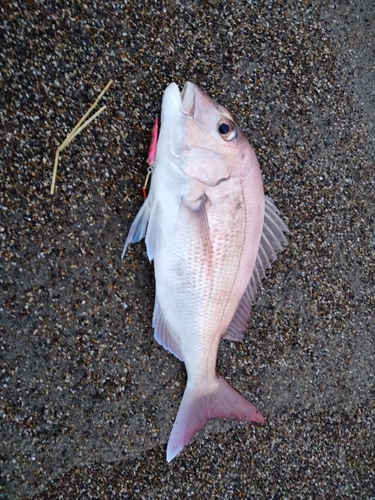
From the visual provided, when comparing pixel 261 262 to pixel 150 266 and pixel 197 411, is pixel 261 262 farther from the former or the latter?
pixel 197 411

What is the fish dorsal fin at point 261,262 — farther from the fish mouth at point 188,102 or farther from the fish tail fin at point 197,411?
the fish mouth at point 188,102

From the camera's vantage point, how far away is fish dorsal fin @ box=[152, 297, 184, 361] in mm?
1390

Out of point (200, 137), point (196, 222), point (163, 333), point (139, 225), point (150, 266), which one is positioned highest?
point (200, 137)

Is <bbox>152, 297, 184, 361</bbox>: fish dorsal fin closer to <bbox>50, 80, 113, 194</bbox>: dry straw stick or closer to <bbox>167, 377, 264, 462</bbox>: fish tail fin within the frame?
<bbox>167, 377, 264, 462</bbox>: fish tail fin

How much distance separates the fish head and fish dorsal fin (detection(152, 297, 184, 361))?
46 centimetres

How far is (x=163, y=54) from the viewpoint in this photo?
1456 mm

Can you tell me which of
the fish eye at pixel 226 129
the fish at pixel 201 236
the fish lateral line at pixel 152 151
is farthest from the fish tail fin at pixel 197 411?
the fish eye at pixel 226 129

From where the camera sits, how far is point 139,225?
1324mm

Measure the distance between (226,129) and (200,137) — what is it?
0.09 meters

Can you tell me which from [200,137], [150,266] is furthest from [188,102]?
[150,266]

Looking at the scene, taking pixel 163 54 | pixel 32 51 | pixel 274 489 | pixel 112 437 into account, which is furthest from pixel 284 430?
pixel 32 51

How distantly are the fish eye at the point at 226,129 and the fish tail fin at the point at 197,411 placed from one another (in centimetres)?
80

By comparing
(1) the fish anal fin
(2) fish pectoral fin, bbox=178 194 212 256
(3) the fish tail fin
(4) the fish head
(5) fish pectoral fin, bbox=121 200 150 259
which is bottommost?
(3) the fish tail fin

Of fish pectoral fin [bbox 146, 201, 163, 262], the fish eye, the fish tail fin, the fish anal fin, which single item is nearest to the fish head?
the fish eye
